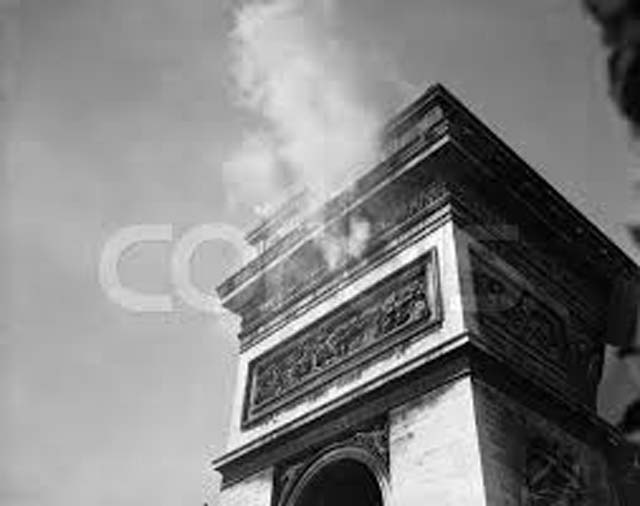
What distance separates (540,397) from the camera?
8.57 meters

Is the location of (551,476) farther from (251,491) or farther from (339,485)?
(251,491)

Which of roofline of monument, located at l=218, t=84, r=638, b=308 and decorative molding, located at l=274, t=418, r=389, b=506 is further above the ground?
roofline of monument, located at l=218, t=84, r=638, b=308

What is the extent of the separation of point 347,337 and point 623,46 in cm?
818

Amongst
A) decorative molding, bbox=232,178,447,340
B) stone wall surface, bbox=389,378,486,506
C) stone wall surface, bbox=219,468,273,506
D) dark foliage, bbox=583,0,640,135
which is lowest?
dark foliage, bbox=583,0,640,135

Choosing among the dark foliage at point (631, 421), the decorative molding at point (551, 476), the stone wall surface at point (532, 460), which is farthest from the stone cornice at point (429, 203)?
the dark foliage at point (631, 421)

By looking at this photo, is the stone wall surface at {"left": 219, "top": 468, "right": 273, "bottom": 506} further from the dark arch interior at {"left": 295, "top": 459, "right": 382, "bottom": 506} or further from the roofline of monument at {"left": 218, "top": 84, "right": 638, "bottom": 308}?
the roofline of monument at {"left": 218, "top": 84, "right": 638, "bottom": 308}

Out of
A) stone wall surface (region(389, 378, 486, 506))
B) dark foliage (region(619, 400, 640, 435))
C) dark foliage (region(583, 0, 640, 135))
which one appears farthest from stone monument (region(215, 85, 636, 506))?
dark foliage (region(583, 0, 640, 135))

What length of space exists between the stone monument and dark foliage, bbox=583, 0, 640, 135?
563 cm

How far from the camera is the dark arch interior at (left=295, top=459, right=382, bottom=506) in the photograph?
8945 mm

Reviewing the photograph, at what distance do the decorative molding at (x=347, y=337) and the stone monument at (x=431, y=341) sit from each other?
0.09 feet

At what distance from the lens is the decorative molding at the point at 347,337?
9.06m

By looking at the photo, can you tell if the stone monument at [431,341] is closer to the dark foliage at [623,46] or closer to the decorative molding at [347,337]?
the decorative molding at [347,337]

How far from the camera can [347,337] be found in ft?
32.3

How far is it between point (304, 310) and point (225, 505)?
3.05 m
